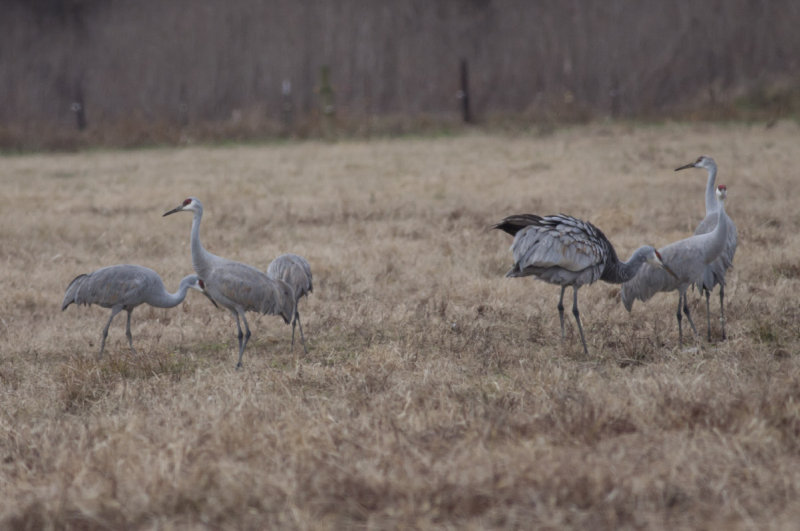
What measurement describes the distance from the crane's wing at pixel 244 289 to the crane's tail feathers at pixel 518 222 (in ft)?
5.18

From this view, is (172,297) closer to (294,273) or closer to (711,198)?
(294,273)

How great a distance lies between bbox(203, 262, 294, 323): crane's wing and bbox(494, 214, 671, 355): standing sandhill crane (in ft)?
5.19

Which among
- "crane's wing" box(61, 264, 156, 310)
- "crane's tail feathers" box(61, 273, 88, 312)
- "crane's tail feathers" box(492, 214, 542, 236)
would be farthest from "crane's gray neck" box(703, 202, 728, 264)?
"crane's tail feathers" box(61, 273, 88, 312)

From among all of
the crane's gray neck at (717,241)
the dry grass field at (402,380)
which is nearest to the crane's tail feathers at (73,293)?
the dry grass field at (402,380)

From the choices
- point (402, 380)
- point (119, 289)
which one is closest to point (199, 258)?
point (119, 289)

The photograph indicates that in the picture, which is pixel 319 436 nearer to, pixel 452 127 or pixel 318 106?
pixel 452 127

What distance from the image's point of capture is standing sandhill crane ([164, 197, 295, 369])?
5.88 metres

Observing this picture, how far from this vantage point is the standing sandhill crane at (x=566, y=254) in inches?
232

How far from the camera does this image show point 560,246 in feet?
19.3

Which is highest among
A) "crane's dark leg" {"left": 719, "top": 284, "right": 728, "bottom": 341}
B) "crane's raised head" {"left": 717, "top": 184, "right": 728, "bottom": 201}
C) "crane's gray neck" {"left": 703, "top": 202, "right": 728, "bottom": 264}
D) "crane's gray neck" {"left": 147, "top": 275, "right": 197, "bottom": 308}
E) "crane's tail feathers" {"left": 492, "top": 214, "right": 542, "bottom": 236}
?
"crane's raised head" {"left": 717, "top": 184, "right": 728, "bottom": 201}

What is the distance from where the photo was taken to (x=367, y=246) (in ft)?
28.8

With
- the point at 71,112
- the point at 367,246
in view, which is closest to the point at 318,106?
the point at 71,112

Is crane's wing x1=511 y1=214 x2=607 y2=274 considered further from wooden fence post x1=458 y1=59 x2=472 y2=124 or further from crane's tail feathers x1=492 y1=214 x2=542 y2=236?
wooden fence post x1=458 y1=59 x2=472 y2=124

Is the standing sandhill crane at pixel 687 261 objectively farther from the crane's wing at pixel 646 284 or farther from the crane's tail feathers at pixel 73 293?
the crane's tail feathers at pixel 73 293
